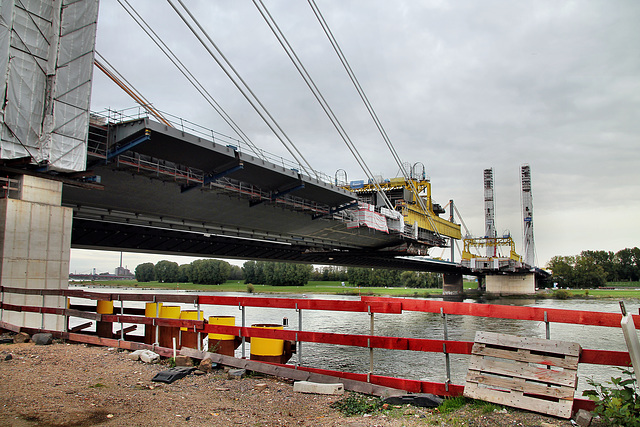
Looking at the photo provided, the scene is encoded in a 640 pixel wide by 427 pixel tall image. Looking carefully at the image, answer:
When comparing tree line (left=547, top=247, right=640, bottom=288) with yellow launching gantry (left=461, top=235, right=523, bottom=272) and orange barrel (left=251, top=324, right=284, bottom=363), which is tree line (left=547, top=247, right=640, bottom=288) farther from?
orange barrel (left=251, top=324, right=284, bottom=363)

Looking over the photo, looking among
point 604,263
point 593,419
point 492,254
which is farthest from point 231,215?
point 604,263

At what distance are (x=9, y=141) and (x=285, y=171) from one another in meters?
14.4

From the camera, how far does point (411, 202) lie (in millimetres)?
56906

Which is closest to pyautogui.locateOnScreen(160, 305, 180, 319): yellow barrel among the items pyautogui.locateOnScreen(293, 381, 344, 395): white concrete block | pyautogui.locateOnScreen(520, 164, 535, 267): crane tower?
pyautogui.locateOnScreen(293, 381, 344, 395): white concrete block

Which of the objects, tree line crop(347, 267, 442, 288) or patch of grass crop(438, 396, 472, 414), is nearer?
patch of grass crop(438, 396, 472, 414)

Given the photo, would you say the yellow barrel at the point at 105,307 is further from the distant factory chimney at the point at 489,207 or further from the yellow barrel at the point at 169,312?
the distant factory chimney at the point at 489,207

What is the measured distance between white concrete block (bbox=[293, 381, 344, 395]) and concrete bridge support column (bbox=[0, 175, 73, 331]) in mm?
9494

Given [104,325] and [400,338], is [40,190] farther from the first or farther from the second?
[400,338]

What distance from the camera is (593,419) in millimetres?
5898

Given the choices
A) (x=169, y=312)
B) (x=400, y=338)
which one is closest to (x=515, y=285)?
(x=169, y=312)

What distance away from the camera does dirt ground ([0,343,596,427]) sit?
20.1 feet

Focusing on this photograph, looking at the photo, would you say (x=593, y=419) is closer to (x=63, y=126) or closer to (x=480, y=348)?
(x=480, y=348)

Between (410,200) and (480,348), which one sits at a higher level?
(410,200)

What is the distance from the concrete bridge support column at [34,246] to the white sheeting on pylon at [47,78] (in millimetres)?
1434
